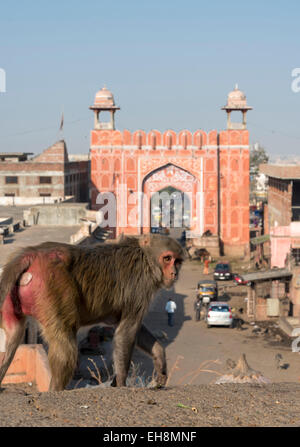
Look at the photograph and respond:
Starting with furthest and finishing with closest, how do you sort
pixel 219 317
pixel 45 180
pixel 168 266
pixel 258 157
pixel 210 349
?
1. pixel 258 157
2. pixel 45 180
3. pixel 219 317
4. pixel 210 349
5. pixel 168 266

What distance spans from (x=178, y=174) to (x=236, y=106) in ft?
18.6

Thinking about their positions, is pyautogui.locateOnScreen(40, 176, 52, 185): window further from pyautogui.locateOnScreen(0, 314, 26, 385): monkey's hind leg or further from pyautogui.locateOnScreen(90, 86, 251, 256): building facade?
pyautogui.locateOnScreen(0, 314, 26, 385): monkey's hind leg

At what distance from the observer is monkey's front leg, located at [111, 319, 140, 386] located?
5.68 metres

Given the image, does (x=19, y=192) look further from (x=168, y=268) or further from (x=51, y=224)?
(x=168, y=268)

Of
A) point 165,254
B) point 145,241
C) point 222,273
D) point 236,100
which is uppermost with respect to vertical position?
point 236,100

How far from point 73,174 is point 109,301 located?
46060 mm

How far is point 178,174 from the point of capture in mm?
42500

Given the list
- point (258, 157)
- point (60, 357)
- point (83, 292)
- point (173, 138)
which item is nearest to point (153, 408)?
point (60, 357)

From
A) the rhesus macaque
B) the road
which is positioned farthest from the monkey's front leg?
the road

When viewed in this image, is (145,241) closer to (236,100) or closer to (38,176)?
(236,100)

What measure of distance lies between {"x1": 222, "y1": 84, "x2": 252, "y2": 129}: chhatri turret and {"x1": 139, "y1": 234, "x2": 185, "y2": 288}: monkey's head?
37323 millimetres

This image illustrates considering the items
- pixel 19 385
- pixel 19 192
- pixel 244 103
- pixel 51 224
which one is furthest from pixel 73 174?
pixel 19 385

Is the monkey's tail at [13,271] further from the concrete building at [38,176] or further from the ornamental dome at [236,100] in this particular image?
the concrete building at [38,176]

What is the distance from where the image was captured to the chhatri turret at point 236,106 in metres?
42.4
